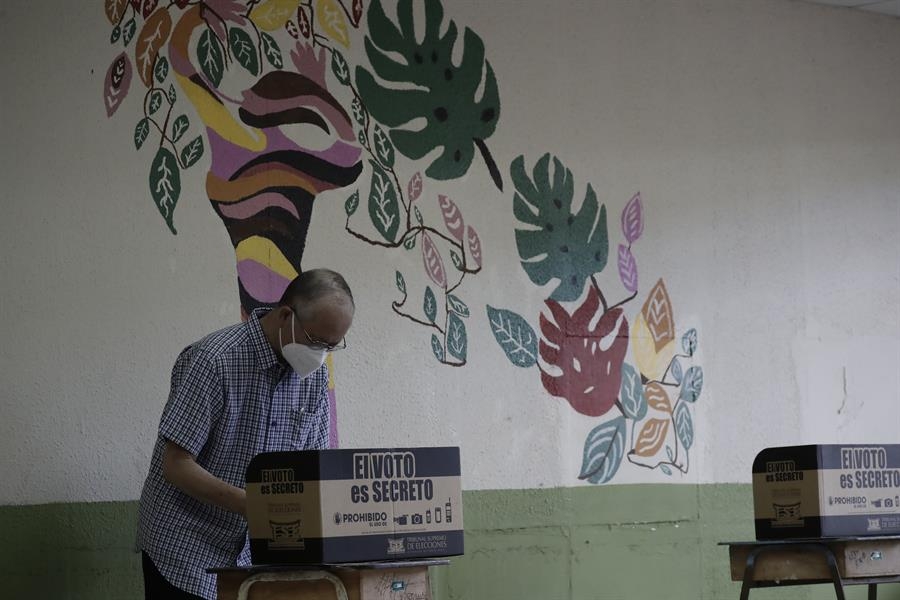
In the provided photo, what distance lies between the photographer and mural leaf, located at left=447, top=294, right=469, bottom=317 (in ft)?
14.9

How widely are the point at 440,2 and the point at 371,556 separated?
2.36 metres

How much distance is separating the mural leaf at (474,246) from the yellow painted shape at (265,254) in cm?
67

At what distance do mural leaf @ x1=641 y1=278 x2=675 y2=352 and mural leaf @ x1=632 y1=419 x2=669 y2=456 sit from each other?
278 millimetres

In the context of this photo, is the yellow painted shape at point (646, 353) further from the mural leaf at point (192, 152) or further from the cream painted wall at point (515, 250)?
the mural leaf at point (192, 152)

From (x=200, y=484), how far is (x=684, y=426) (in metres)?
2.41

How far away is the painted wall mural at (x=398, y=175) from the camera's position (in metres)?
4.13

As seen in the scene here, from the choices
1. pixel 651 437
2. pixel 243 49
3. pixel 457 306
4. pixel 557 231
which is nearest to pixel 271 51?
pixel 243 49

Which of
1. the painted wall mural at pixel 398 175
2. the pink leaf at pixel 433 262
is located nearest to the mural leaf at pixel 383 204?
the painted wall mural at pixel 398 175

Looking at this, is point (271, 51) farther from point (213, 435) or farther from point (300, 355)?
point (213, 435)

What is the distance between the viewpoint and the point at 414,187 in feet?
14.7

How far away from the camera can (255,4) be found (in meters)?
A: 4.27

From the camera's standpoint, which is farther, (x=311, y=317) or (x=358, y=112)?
(x=358, y=112)

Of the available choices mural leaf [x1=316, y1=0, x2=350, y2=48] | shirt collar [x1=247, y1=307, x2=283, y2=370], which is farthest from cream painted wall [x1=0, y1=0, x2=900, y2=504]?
shirt collar [x1=247, y1=307, x2=283, y2=370]

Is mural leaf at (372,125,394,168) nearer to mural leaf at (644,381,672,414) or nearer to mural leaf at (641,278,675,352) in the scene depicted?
mural leaf at (641,278,675,352)
